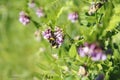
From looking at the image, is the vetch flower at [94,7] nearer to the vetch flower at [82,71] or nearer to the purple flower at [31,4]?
the vetch flower at [82,71]

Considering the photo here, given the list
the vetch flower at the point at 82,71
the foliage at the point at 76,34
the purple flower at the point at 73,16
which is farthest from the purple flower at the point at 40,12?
the vetch flower at the point at 82,71

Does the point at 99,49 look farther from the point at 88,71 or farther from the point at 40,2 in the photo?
the point at 40,2

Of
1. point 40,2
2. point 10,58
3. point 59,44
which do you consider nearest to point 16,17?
point 10,58

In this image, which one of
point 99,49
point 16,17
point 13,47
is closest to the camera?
point 99,49

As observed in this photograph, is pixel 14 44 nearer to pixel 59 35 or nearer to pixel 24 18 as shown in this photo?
pixel 24 18

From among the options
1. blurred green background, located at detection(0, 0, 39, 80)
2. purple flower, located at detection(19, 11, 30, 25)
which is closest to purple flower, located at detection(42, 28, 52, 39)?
purple flower, located at detection(19, 11, 30, 25)

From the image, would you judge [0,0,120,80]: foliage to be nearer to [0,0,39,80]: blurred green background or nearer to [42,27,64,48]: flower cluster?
[42,27,64,48]: flower cluster

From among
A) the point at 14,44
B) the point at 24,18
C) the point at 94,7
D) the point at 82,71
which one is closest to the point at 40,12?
the point at 24,18
